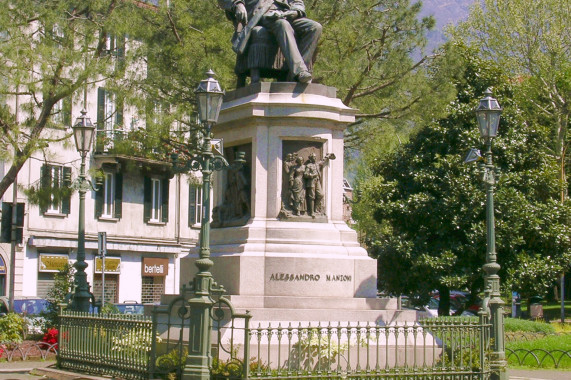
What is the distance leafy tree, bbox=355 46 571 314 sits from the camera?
2878 centimetres

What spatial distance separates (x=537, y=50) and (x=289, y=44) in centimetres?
2357

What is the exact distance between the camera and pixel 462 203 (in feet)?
95.2

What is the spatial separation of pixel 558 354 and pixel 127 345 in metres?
10.3

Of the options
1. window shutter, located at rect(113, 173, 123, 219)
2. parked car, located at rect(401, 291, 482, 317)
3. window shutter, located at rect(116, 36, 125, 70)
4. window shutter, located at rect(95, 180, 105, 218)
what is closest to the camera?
window shutter, located at rect(116, 36, 125, 70)

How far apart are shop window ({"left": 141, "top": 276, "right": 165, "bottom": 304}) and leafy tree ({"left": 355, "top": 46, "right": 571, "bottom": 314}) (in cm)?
1496

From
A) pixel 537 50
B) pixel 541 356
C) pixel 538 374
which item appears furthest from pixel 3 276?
pixel 538 374

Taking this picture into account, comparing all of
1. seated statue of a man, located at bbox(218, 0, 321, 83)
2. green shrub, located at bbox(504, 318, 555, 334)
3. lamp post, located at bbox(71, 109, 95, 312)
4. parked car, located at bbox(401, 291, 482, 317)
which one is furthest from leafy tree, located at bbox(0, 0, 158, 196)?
parked car, located at bbox(401, 291, 482, 317)

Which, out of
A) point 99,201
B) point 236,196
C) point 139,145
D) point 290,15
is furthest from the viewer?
point 99,201

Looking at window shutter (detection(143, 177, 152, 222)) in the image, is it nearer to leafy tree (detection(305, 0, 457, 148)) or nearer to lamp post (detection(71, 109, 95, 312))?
leafy tree (detection(305, 0, 457, 148))

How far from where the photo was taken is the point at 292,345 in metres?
13.3

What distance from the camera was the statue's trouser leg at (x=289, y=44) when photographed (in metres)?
15.9

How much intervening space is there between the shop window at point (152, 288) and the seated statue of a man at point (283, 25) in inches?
1092

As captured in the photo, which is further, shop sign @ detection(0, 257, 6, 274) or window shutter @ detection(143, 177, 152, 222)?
window shutter @ detection(143, 177, 152, 222)

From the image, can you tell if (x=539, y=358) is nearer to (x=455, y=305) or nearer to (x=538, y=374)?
(x=538, y=374)
